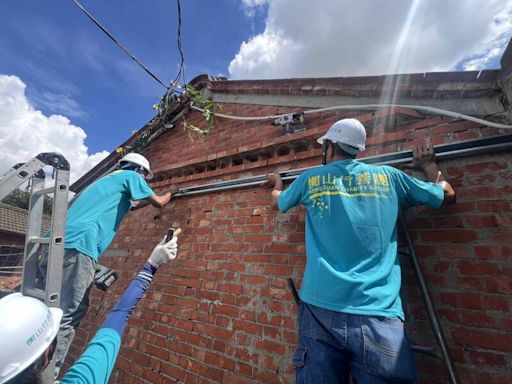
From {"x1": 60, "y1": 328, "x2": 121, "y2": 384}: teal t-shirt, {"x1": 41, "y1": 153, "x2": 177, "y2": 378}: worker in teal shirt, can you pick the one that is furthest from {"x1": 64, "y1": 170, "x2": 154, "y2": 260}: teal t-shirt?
{"x1": 60, "y1": 328, "x2": 121, "y2": 384}: teal t-shirt

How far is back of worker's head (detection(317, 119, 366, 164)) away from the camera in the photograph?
1782mm

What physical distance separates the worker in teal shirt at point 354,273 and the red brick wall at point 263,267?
10.9 inches

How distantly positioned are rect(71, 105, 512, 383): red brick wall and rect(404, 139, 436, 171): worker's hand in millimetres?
81

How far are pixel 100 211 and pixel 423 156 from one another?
2.71 metres

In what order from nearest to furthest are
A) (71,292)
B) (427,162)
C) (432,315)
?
(432,315) → (427,162) → (71,292)

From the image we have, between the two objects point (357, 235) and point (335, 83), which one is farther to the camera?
point (335, 83)

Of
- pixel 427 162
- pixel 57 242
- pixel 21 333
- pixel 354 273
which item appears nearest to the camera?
pixel 21 333

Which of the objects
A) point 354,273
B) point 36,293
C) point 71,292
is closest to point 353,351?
point 354,273

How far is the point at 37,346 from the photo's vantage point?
3.67ft

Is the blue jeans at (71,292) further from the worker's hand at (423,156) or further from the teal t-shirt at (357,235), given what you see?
the worker's hand at (423,156)

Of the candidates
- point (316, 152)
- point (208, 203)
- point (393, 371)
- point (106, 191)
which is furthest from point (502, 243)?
point (106, 191)

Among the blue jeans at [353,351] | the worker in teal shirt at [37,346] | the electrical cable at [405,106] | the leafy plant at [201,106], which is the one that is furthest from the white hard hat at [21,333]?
the leafy plant at [201,106]

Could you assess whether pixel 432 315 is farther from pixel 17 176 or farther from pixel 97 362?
pixel 17 176

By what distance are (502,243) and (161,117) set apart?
4.69 m
